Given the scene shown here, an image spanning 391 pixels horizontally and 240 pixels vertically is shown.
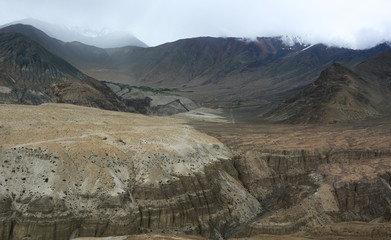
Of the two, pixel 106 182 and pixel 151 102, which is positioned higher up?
pixel 151 102

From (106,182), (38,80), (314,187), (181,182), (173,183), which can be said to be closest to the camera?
(106,182)

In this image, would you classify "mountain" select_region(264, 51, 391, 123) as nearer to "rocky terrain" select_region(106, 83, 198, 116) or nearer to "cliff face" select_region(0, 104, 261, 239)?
"rocky terrain" select_region(106, 83, 198, 116)

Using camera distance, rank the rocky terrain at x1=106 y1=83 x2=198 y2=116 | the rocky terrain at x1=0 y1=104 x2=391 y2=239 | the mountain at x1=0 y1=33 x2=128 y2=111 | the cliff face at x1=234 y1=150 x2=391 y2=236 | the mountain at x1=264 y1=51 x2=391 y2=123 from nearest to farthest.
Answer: the rocky terrain at x1=0 y1=104 x2=391 y2=239 < the cliff face at x1=234 y1=150 x2=391 y2=236 < the mountain at x1=0 y1=33 x2=128 y2=111 < the mountain at x1=264 y1=51 x2=391 y2=123 < the rocky terrain at x1=106 y1=83 x2=198 y2=116

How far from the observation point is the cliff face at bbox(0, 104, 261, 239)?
27094 millimetres

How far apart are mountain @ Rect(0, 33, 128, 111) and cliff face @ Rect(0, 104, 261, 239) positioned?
41.1 m

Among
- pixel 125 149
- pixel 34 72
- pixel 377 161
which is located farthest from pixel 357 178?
pixel 34 72

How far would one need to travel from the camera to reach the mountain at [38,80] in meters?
78.2

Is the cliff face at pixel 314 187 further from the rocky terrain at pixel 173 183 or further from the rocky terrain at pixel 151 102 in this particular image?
the rocky terrain at pixel 151 102

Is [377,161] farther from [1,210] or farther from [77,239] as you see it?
[1,210]

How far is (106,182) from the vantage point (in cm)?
3009

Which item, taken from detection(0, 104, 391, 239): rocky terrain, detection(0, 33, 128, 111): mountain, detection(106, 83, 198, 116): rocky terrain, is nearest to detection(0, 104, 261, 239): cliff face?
detection(0, 104, 391, 239): rocky terrain

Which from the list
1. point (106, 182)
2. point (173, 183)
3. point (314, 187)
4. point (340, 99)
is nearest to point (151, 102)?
point (340, 99)

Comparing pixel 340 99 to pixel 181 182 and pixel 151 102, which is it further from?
pixel 181 182

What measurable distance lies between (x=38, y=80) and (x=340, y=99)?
73.6 meters
